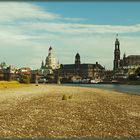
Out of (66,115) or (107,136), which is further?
(66,115)

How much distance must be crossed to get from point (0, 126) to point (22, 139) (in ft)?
11.6

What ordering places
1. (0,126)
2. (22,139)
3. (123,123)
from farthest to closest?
1. (123,123)
2. (0,126)
3. (22,139)

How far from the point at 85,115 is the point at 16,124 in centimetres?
661

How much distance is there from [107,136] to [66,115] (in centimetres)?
782

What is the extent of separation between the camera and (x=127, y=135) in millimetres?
19406

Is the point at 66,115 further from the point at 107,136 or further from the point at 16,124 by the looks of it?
the point at 107,136

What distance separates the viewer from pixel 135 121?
81.5 feet

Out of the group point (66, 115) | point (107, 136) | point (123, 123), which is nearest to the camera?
point (107, 136)

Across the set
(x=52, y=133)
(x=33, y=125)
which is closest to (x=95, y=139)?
(x=52, y=133)

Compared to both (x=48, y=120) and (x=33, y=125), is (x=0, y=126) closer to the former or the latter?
(x=33, y=125)

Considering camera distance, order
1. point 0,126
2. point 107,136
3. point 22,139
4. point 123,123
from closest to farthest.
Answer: point 22,139 → point 107,136 → point 0,126 → point 123,123

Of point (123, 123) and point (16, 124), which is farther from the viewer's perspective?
point (123, 123)

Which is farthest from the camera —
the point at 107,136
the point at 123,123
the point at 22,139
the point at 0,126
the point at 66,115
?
the point at 66,115

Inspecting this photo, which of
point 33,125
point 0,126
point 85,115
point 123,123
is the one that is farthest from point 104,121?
point 0,126
